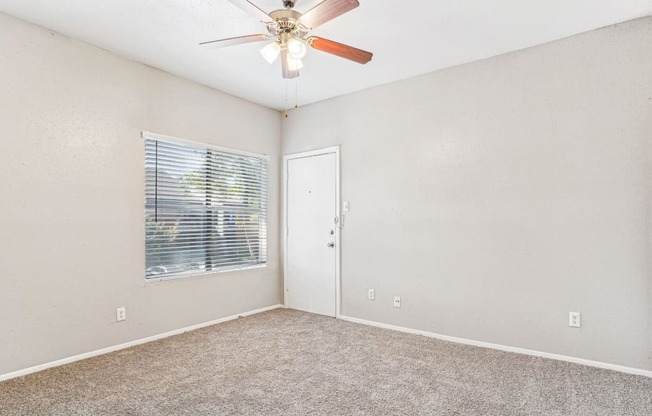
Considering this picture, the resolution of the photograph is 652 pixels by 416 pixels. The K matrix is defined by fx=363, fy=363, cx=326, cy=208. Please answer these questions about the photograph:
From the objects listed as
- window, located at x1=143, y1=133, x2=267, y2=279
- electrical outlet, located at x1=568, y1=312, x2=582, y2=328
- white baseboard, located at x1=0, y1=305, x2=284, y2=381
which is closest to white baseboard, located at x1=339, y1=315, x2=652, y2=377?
electrical outlet, located at x1=568, y1=312, x2=582, y2=328

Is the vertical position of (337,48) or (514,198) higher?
(337,48)

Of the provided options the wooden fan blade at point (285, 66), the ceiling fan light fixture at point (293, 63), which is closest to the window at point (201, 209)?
the wooden fan blade at point (285, 66)

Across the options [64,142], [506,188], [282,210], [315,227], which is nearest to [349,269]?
[315,227]

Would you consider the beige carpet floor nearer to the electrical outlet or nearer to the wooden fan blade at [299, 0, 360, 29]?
the electrical outlet

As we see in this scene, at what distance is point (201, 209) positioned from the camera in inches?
158

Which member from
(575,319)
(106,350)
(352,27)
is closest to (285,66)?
(352,27)

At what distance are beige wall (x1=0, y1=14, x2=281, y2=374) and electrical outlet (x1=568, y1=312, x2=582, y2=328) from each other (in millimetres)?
3526

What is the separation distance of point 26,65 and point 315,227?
3.14 meters

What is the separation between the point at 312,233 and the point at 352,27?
2538 mm

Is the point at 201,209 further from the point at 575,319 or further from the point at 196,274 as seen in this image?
the point at 575,319

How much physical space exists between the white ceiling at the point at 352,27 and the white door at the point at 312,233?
129 centimetres

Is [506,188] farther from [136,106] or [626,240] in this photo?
[136,106]

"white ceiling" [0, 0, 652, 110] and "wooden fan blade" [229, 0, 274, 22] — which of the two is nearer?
"wooden fan blade" [229, 0, 274, 22]

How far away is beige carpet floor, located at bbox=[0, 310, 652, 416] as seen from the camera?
2.25 m
